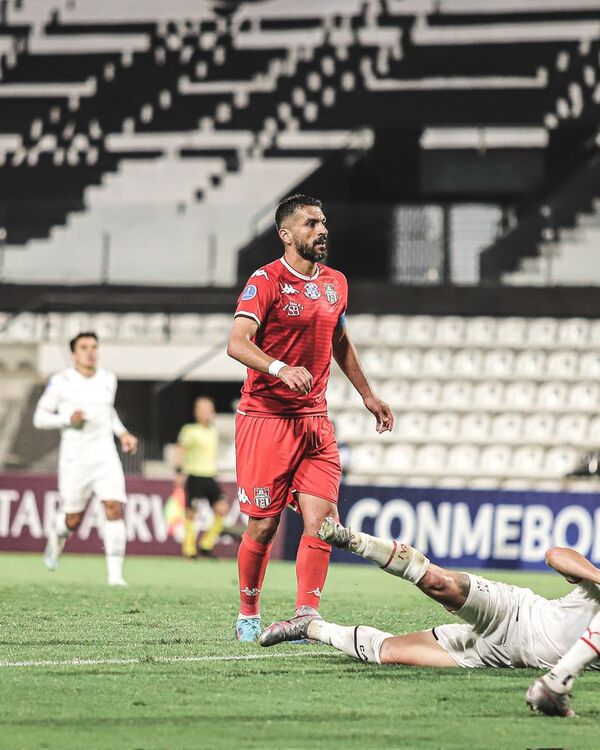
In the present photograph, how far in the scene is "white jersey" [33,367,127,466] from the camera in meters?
11.7

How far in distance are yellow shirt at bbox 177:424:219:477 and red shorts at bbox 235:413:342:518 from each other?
9.22 metres

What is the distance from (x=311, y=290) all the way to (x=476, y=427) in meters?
14.1

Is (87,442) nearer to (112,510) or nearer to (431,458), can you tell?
(112,510)

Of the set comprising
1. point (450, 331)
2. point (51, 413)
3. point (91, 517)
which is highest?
point (450, 331)

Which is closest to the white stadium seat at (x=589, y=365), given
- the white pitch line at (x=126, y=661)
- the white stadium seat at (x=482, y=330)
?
the white stadium seat at (x=482, y=330)

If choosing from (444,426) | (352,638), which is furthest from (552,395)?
(352,638)

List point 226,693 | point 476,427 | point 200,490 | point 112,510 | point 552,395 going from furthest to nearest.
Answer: point 552,395 → point 476,427 → point 200,490 → point 112,510 → point 226,693

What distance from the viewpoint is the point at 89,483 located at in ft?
38.2

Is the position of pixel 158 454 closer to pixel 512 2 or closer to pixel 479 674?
pixel 512 2

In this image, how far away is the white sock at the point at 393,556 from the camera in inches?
221

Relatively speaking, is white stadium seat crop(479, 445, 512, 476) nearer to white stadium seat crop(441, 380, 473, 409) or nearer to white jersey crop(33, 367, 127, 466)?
white stadium seat crop(441, 380, 473, 409)

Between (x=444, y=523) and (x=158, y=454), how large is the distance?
5653 mm

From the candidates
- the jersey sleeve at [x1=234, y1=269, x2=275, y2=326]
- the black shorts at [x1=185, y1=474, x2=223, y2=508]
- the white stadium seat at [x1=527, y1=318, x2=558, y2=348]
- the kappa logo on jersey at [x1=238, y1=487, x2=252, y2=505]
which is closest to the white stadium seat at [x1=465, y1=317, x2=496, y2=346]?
the white stadium seat at [x1=527, y1=318, x2=558, y2=348]

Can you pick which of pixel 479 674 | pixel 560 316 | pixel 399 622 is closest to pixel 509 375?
pixel 560 316
